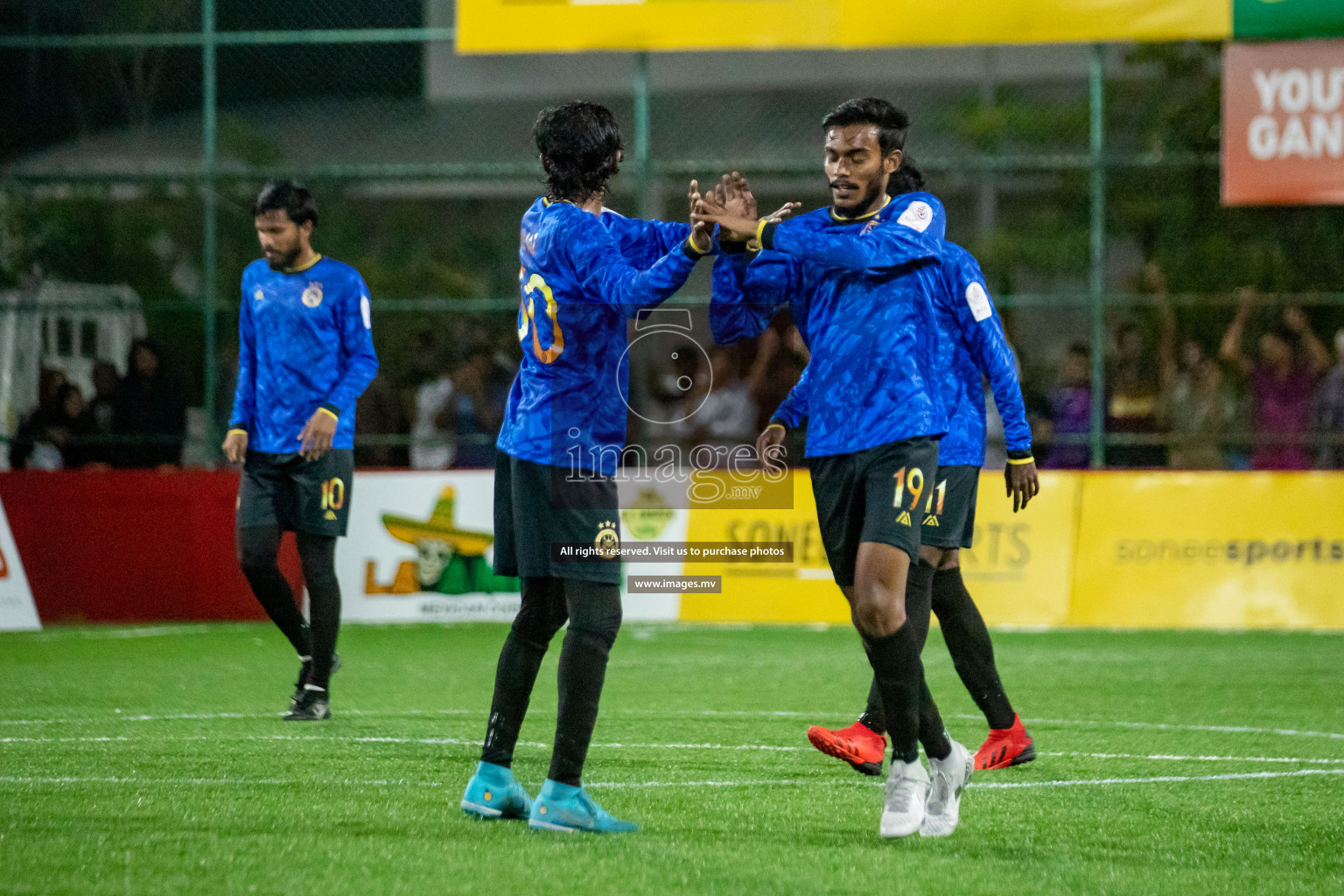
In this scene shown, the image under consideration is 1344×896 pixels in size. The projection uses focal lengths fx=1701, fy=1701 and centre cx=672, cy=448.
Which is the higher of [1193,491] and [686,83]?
[686,83]

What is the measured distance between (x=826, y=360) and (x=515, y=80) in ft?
43.8

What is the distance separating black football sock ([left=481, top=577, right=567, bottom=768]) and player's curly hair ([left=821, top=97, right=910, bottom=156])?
161 centimetres

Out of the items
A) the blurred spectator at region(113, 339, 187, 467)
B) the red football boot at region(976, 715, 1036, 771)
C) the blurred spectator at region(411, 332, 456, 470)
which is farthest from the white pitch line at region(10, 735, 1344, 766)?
the blurred spectator at region(113, 339, 187, 467)

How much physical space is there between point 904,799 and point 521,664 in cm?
119

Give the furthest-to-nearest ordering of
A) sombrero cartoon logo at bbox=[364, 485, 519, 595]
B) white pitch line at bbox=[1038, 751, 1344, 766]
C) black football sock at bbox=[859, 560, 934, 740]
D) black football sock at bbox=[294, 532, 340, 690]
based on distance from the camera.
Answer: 1. sombrero cartoon logo at bbox=[364, 485, 519, 595]
2. black football sock at bbox=[294, 532, 340, 690]
3. white pitch line at bbox=[1038, 751, 1344, 766]
4. black football sock at bbox=[859, 560, 934, 740]

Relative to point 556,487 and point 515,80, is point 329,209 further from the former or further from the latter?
point 556,487

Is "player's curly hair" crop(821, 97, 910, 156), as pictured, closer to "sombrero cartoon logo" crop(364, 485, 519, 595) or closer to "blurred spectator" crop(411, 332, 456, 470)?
"sombrero cartoon logo" crop(364, 485, 519, 595)

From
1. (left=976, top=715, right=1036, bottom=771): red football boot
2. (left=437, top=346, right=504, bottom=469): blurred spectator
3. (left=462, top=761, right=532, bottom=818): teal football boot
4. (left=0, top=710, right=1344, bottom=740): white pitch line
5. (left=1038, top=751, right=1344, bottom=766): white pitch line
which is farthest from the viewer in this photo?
(left=437, top=346, right=504, bottom=469): blurred spectator

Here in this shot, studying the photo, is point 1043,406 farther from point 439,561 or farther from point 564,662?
point 564,662

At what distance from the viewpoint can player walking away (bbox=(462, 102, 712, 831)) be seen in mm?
4859

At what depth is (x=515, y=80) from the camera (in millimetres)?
17734

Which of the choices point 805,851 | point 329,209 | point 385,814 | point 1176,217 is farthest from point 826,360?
point 329,209

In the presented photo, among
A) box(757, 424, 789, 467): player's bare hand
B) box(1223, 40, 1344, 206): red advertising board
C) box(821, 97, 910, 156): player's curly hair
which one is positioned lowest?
box(757, 424, 789, 467): player's bare hand

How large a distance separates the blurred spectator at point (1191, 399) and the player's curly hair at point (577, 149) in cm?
937
